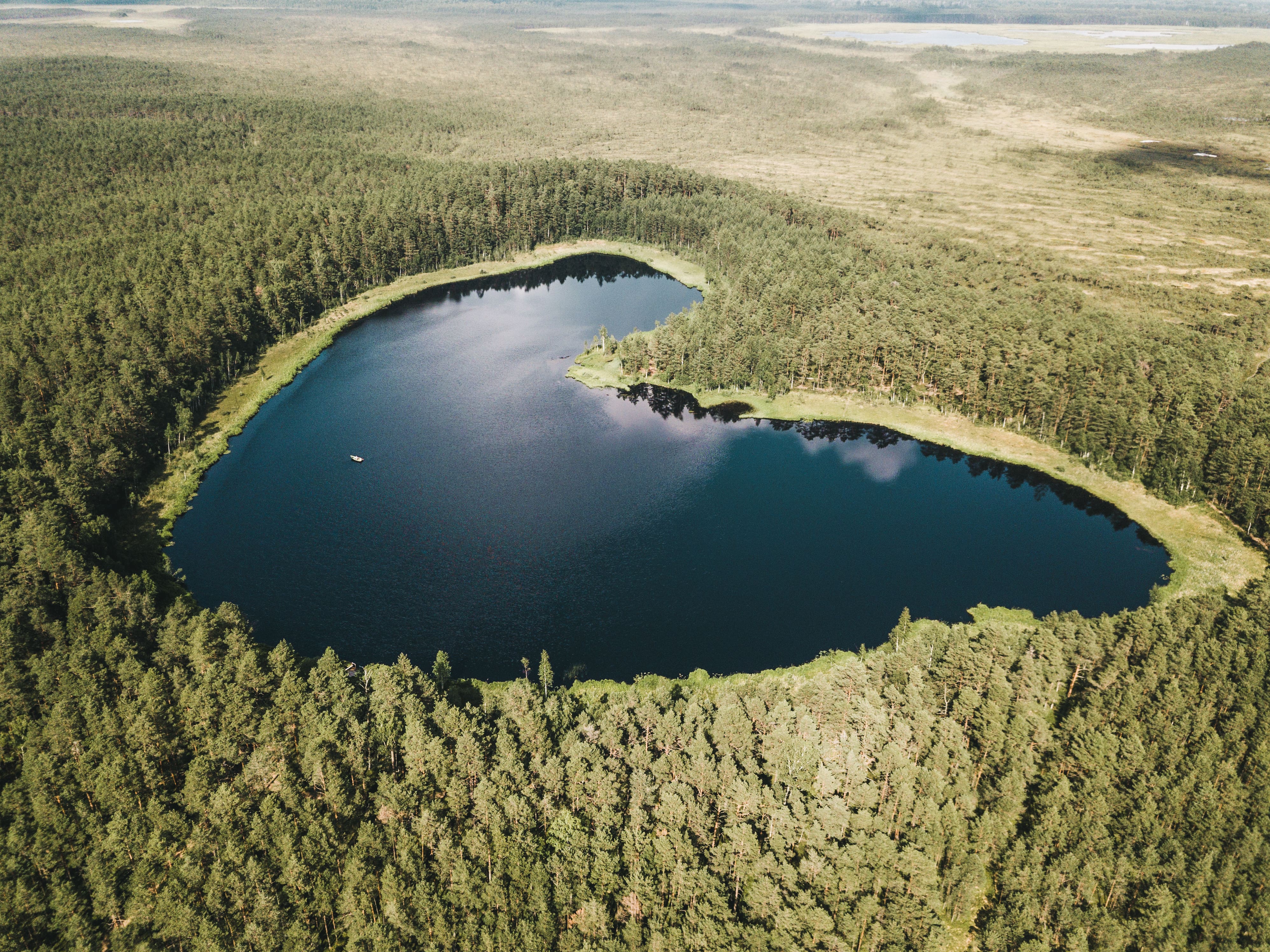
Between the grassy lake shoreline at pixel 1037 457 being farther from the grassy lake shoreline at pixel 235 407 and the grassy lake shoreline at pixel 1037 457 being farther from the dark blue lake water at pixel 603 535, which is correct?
the grassy lake shoreline at pixel 235 407

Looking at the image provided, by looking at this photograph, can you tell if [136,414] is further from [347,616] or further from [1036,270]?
[1036,270]

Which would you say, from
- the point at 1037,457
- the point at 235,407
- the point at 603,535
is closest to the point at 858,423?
the point at 1037,457

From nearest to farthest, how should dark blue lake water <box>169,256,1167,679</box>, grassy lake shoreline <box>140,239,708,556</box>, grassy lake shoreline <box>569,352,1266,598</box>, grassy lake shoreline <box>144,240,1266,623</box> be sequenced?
dark blue lake water <box>169,256,1167,679</box>, grassy lake shoreline <box>569,352,1266,598</box>, grassy lake shoreline <box>144,240,1266,623</box>, grassy lake shoreline <box>140,239,708,556</box>

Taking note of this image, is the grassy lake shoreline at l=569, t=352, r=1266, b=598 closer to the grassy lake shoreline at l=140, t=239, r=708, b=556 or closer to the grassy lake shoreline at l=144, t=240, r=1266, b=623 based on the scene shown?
the grassy lake shoreline at l=144, t=240, r=1266, b=623

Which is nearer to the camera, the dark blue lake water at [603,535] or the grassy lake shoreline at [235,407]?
the dark blue lake water at [603,535]

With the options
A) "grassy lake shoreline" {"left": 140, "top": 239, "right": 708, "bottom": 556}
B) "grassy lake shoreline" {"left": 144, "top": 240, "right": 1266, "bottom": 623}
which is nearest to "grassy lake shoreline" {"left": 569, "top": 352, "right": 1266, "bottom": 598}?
"grassy lake shoreline" {"left": 144, "top": 240, "right": 1266, "bottom": 623}

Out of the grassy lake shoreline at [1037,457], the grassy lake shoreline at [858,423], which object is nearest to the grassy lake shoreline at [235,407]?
the grassy lake shoreline at [858,423]

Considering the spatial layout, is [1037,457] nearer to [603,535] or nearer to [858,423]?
[858,423]

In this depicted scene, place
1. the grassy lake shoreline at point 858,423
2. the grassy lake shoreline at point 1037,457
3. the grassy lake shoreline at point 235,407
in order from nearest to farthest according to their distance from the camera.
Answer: the grassy lake shoreline at point 1037,457, the grassy lake shoreline at point 858,423, the grassy lake shoreline at point 235,407
